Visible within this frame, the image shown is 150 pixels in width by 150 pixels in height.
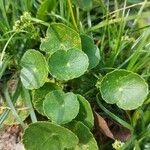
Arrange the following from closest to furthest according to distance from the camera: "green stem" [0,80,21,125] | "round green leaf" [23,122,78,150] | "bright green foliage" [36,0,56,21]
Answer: "round green leaf" [23,122,78,150] < "green stem" [0,80,21,125] < "bright green foliage" [36,0,56,21]

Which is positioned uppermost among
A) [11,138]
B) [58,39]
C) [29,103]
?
[58,39]

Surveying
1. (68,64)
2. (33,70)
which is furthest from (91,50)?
(33,70)

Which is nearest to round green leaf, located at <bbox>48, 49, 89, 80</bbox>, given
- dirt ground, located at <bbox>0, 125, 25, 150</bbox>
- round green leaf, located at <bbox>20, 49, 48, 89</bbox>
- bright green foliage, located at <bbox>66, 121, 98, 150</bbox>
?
round green leaf, located at <bbox>20, 49, 48, 89</bbox>

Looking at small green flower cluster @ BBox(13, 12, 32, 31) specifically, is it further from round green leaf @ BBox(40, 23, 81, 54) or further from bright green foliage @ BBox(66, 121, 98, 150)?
bright green foliage @ BBox(66, 121, 98, 150)

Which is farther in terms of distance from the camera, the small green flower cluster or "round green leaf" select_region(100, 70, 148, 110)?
the small green flower cluster

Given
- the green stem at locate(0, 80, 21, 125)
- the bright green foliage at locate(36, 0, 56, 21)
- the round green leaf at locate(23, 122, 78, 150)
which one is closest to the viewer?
the round green leaf at locate(23, 122, 78, 150)

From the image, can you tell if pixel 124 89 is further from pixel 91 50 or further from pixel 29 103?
pixel 29 103
